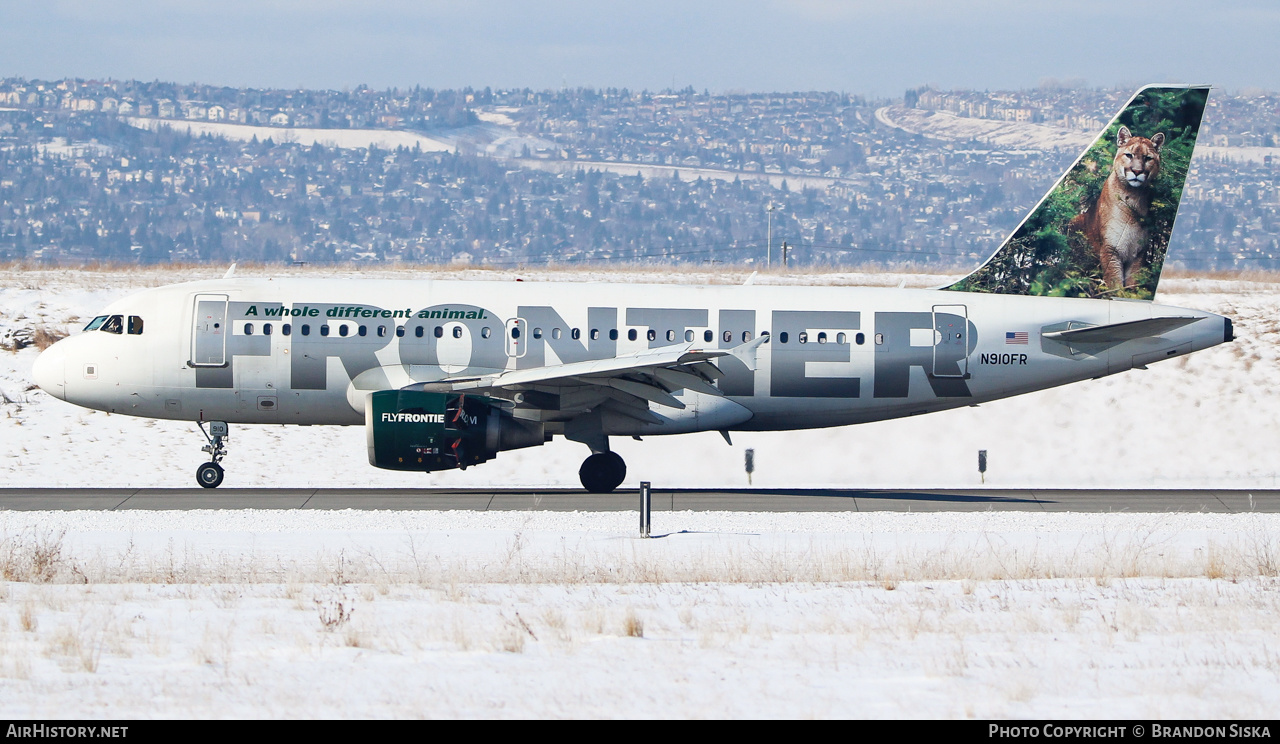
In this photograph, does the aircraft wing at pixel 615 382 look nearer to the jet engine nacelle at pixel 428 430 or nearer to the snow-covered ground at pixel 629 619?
the jet engine nacelle at pixel 428 430

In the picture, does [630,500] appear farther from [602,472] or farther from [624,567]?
[624,567]

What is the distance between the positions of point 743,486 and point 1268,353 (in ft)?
61.3

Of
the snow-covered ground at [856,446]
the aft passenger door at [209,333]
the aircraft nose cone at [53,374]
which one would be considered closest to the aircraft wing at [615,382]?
the aft passenger door at [209,333]

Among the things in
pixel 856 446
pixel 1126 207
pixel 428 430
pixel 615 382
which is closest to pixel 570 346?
pixel 615 382

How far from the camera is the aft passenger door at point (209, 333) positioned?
89.4 feet

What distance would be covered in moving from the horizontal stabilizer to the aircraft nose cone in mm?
19317

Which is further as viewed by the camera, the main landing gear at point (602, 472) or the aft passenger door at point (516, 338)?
the main landing gear at point (602, 472)

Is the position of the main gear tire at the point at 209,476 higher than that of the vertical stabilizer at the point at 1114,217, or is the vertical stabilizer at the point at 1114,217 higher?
the vertical stabilizer at the point at 1114,217

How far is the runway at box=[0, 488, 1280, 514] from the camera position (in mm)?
24781

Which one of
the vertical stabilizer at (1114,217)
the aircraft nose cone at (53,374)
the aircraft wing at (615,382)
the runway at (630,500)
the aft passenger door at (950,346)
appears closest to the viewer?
the runway at (630,500)

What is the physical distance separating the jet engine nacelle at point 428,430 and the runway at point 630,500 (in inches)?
30.7

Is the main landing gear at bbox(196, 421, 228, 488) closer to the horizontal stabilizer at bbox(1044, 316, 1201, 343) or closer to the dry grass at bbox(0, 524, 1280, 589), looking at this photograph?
the dry grass at bbox(0, 524, 1280, 589)

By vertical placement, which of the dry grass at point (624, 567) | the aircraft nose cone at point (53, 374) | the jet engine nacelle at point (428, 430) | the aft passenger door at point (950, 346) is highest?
the aft passenger door at point (950, 346)
